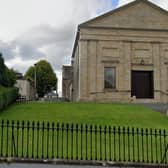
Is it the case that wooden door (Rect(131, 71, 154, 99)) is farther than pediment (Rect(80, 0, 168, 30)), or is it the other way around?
pediment (Rect(80, 0, 168, 30))

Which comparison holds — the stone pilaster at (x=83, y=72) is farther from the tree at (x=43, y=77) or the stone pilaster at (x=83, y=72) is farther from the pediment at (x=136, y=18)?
the tree at (x=43, y=77)

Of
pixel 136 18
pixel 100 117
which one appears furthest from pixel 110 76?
pixel 100 117

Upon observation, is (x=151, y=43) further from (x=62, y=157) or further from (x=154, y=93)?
(x=62, y=157)

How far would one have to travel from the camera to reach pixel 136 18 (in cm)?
3878

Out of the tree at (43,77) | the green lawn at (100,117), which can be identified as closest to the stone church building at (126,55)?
the green lawn at (100,117)

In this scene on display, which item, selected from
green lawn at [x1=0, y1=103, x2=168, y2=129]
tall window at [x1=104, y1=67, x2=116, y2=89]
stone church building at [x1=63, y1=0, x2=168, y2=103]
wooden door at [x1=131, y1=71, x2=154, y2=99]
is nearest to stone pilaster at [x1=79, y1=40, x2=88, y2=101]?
stone church building at [x1=63, y1=0, x2=168, y2=103]

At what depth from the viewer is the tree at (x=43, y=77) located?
77.4 metres

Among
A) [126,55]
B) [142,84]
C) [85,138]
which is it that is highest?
[126,55]

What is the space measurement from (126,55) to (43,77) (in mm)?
42348

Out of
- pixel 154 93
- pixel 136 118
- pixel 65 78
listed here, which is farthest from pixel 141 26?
pixel 65 78

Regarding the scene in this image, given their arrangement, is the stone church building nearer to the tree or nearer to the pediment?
the pediment

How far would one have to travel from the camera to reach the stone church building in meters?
37.3

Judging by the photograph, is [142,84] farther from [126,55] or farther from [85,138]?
[85,138]

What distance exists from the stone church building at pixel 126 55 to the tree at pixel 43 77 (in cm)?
3995
